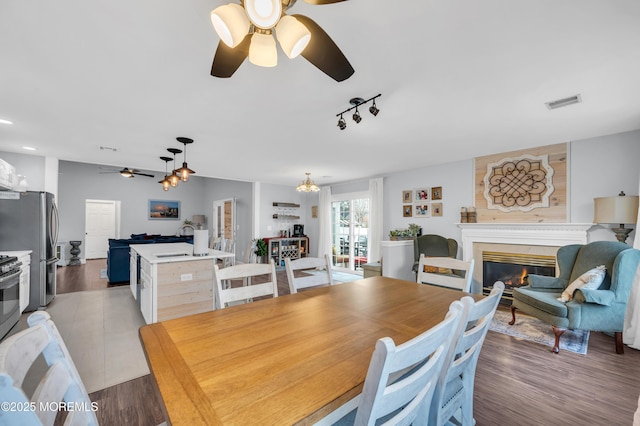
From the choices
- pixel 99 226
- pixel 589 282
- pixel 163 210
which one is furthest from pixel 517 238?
pixel 99 226

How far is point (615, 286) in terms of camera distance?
2.63 m

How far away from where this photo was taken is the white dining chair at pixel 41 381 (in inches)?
19.7

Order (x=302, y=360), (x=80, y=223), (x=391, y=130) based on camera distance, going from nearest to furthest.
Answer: (x=302, y=360), (x=391, y=130), (x=80, y=223)

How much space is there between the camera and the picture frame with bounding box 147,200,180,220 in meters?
9.41

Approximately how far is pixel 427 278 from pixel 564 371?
4.74ft

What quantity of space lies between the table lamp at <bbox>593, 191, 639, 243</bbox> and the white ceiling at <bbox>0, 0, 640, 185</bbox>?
0.84 meters

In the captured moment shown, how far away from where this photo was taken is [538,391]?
6.70 feet

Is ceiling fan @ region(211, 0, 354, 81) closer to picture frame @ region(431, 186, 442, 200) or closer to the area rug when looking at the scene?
the area rug

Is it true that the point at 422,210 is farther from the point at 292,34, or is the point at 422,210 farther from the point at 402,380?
the point at 402,380

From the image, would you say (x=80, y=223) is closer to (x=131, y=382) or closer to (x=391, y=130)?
(x=131, y=382)

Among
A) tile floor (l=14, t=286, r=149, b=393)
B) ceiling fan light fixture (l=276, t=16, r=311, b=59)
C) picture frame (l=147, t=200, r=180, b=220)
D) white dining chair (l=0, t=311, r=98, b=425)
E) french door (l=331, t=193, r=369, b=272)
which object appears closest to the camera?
white dining chair (l=0, t=311, r=98, b=425)

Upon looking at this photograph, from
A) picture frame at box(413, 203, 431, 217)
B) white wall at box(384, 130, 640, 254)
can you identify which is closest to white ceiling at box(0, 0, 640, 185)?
white wall at box(384, 130, 640, 254)

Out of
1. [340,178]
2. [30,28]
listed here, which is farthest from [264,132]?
[340,178]

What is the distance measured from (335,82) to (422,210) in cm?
385
